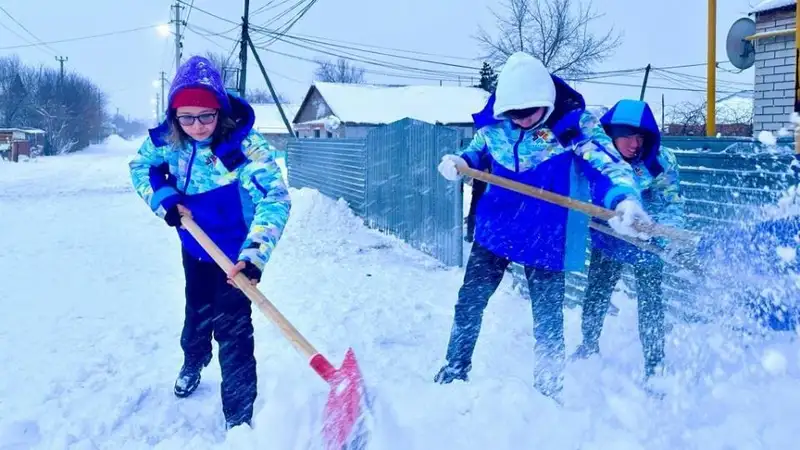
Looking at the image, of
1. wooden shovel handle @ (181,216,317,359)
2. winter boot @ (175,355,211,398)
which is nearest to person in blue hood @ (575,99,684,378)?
wooden shovel handle @ (181,216,317,359)

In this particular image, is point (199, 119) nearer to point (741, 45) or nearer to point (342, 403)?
point (342, 403)

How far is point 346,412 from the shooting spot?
216 cm

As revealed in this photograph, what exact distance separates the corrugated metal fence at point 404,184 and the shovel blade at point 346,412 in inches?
165

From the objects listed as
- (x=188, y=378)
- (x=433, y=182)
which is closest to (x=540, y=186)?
(x=188, y=378)

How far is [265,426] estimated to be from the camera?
2.31 meters

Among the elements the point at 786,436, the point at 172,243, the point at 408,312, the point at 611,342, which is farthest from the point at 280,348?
the point at 172,243

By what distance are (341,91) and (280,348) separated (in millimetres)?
32461

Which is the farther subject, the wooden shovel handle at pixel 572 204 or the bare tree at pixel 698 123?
the bare tree at pixel 698 123

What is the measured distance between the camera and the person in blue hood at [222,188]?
9.02 ft

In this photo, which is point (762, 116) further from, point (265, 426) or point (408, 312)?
point (265, 426)

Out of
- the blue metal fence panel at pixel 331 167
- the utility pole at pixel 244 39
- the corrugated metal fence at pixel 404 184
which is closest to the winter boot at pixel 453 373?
the corrugated metal fence at pixel 404 184

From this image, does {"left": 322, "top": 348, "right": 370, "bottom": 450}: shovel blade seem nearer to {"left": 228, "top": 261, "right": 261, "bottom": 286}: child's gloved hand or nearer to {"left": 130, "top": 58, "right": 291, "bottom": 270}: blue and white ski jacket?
{"left": 228, "top": 261, "right": 261, "bottom": 286}: child's gloved hand

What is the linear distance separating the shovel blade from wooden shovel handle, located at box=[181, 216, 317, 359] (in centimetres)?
14

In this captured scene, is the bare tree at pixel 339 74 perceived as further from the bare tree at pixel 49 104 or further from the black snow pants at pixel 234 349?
the black snow pants at pixel 234 349
